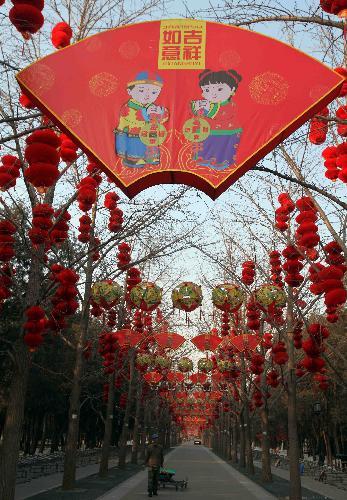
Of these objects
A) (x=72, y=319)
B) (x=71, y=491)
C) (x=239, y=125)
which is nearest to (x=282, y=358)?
(x=71, y=491)

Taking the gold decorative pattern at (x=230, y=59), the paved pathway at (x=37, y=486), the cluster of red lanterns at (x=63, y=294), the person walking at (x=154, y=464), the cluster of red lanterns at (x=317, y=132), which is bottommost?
the paved pathway at (x=37, y=486)

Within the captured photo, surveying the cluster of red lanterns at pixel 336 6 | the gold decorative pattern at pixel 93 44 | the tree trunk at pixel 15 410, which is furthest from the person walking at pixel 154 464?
the cluster of red lanterns at pixel 336 6

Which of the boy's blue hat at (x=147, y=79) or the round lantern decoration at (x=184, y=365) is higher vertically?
the boy's blue hat at (x=147, y=79)

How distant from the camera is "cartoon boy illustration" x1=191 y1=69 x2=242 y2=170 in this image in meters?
7.35

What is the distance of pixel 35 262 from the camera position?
12.2 meters

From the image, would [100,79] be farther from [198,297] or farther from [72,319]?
[72,319]

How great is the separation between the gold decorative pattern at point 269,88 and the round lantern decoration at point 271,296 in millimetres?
8643

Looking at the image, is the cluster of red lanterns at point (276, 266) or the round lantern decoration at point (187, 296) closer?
the round lantern decoration at point (187, 296)

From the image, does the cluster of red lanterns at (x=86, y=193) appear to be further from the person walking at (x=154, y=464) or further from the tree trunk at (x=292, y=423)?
the person walking at (x=154, y=464)

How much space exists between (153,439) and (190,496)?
2.17 m

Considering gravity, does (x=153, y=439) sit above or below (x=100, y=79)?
below

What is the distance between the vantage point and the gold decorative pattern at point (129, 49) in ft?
26.5

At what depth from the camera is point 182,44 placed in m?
8.04

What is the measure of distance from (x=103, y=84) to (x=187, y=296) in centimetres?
777
